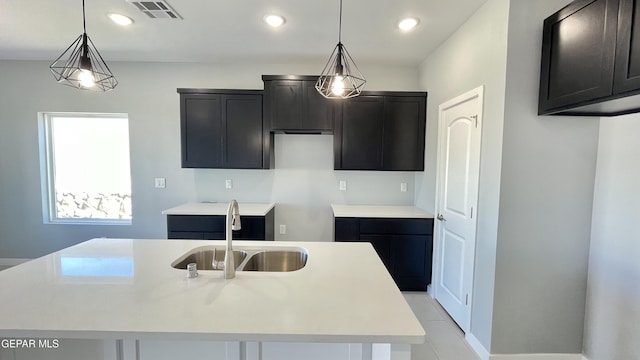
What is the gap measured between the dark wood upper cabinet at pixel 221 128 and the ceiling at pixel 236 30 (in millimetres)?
522

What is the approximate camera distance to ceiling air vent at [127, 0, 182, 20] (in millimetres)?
2203

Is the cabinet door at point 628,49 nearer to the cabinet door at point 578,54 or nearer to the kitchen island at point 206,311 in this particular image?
the cabinet door at point 578,54

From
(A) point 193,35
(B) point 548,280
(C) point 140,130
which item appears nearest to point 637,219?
(B) point 548,280

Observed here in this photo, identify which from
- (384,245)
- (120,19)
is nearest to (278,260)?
(384,245)

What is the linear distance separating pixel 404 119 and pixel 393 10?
51.3 inches

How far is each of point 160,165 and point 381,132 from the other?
2.90 metres

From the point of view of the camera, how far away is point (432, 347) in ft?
7.23

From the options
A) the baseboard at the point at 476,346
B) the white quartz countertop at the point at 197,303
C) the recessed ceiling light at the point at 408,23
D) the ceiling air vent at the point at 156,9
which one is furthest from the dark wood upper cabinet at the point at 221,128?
the baseboard at the point at 476,346

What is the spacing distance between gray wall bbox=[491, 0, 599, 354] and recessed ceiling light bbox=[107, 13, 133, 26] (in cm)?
310

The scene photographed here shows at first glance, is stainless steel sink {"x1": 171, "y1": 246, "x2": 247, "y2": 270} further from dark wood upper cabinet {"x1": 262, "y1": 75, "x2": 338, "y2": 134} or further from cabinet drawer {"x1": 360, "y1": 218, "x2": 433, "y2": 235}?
dark wood upper cabinet {"x1": 262, "y1": 75, "x2": 338, "y2": 134}

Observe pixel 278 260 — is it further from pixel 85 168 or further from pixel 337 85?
Result: pixel 85 168

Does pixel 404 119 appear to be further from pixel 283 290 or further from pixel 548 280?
pixel 283 290

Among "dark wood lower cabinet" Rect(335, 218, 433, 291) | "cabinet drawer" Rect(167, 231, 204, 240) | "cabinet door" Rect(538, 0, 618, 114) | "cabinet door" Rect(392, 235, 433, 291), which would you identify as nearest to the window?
"cabinet drawer" Rect(167, 231, 204, 240)

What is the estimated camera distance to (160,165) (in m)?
3.65
